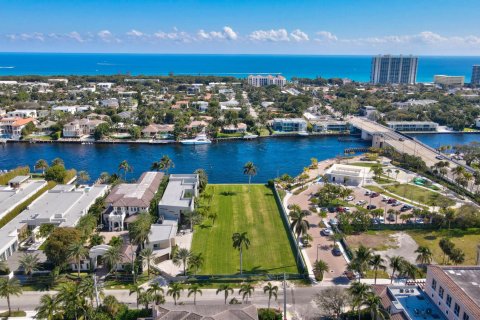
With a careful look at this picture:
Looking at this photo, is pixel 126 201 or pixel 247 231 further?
pixel 126 201

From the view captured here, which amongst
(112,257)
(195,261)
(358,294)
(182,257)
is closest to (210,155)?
(182,257)

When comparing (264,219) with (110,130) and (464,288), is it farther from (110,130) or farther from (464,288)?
(110,130)

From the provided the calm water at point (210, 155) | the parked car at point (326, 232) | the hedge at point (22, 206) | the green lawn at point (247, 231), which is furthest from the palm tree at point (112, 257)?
the calm water at point (210, 155)

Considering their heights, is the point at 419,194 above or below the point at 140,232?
below

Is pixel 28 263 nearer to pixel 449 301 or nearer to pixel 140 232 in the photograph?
pixel 140 232

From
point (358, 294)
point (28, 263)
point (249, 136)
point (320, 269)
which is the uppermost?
point (358, 294)

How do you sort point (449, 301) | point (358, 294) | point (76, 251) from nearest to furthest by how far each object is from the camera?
point (449, 301) < point (358, 294) < point (76, 251)

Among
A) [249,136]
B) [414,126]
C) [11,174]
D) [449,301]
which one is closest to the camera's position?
[449,301]
